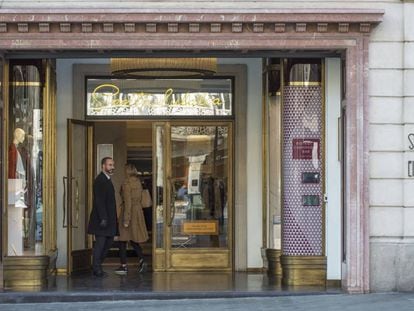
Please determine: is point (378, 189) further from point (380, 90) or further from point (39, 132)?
point (39, 132)

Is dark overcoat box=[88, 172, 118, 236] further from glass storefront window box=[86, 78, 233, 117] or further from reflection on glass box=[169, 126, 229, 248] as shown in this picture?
glass storefront window box=[86, 78, 233, 117]

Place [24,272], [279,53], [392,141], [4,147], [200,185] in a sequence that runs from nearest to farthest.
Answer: [392,141] < [279,53] < [4,147] < [24,272] < [200,185]

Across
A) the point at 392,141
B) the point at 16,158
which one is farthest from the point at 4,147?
the point at 392,141

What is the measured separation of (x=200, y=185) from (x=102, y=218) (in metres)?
1.85

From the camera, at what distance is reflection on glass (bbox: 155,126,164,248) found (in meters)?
16.2

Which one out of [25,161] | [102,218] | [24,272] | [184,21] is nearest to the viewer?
[184,21]

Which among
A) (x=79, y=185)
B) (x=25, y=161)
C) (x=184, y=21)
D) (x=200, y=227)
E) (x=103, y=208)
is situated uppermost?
Result: (x=184, y=21)

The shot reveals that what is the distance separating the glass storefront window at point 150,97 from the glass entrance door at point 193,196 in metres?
0.26

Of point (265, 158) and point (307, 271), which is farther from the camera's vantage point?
point (265, 158)

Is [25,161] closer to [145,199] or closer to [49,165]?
[49,165]

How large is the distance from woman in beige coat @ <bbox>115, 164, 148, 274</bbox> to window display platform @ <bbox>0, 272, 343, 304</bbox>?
532 millimetres

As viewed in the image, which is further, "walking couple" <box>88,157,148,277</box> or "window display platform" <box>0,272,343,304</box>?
"walking couple" <box>88,157,148,277</box>

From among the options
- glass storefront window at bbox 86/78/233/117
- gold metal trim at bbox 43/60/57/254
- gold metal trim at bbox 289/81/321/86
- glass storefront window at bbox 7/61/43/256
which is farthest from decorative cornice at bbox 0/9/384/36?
glass storefront window at bbox 86/78/233/117

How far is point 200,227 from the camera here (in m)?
16.3
